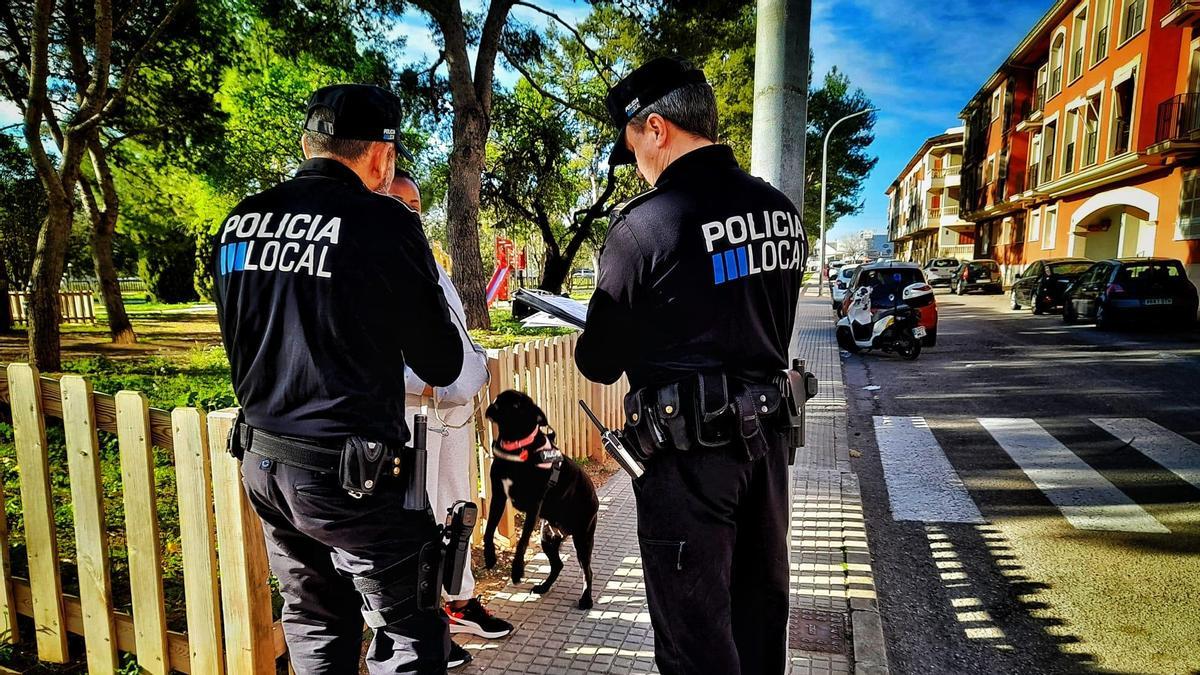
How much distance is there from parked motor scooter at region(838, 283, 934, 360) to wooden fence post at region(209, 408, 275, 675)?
11.1m

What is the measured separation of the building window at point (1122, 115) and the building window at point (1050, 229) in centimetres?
570

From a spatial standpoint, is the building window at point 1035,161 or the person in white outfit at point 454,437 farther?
the building window at point 1035,161

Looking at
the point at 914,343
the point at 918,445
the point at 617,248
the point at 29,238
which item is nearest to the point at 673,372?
the point at 617,248

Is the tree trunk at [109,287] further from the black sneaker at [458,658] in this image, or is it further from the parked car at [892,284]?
the parked car at [892,284]

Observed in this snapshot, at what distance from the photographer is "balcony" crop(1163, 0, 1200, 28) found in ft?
54.2

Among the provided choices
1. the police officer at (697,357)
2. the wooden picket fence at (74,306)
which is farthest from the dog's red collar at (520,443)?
the wooden picket fence at (74,306)

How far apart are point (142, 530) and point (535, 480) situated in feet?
5.14

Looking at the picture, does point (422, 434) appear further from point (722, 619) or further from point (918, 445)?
point (918, 445)

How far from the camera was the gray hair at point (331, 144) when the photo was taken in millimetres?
1967

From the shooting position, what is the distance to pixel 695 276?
1.77m

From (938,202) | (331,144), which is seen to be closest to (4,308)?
(331,144)

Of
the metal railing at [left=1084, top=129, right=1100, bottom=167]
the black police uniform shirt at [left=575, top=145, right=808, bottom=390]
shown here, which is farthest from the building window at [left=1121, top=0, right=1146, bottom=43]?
the black police uniform shirt at [left=575, top=145, right=808, bottom=390]

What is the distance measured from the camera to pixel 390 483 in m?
1.86

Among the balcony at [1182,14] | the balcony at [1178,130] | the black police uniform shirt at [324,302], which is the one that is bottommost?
the black police uniform shirt at [324,302]
